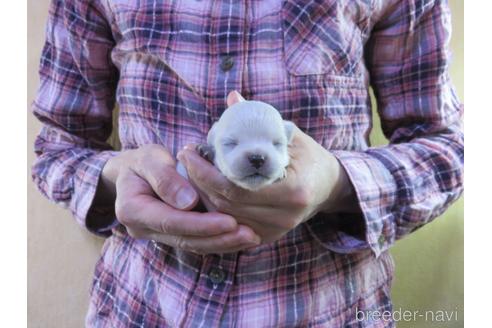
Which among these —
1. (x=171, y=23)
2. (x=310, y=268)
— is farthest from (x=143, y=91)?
(x=310, y=268)

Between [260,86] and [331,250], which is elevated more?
[260,86]

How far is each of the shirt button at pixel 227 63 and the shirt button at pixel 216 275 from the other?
267 mm

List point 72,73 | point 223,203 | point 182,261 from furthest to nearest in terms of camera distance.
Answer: point 72,73
point 182,261
point 223,203

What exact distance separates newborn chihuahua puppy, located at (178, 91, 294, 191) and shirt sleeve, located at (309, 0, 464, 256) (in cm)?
14

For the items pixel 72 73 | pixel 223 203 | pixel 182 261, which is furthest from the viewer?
pixel 72 73

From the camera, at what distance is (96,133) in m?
0.75

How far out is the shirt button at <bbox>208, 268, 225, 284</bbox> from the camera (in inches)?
21.1

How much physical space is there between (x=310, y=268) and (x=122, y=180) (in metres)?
0.28

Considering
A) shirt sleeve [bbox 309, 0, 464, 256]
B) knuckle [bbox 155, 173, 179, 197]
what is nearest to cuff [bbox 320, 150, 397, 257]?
shirt sleeve [bbox 309, 0, 464, 256]

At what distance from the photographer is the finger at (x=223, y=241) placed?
0.45 meters

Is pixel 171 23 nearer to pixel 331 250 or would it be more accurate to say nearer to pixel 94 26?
pixel 94 26

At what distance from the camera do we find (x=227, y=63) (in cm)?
55

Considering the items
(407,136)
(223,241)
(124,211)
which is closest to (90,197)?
(124,211)

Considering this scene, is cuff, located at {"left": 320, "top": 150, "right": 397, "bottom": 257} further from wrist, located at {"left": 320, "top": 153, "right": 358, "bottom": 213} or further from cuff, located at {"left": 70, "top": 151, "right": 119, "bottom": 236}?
cuff, located at {"left": 70, "top": 151, "right": 119, "bottom": 236}
